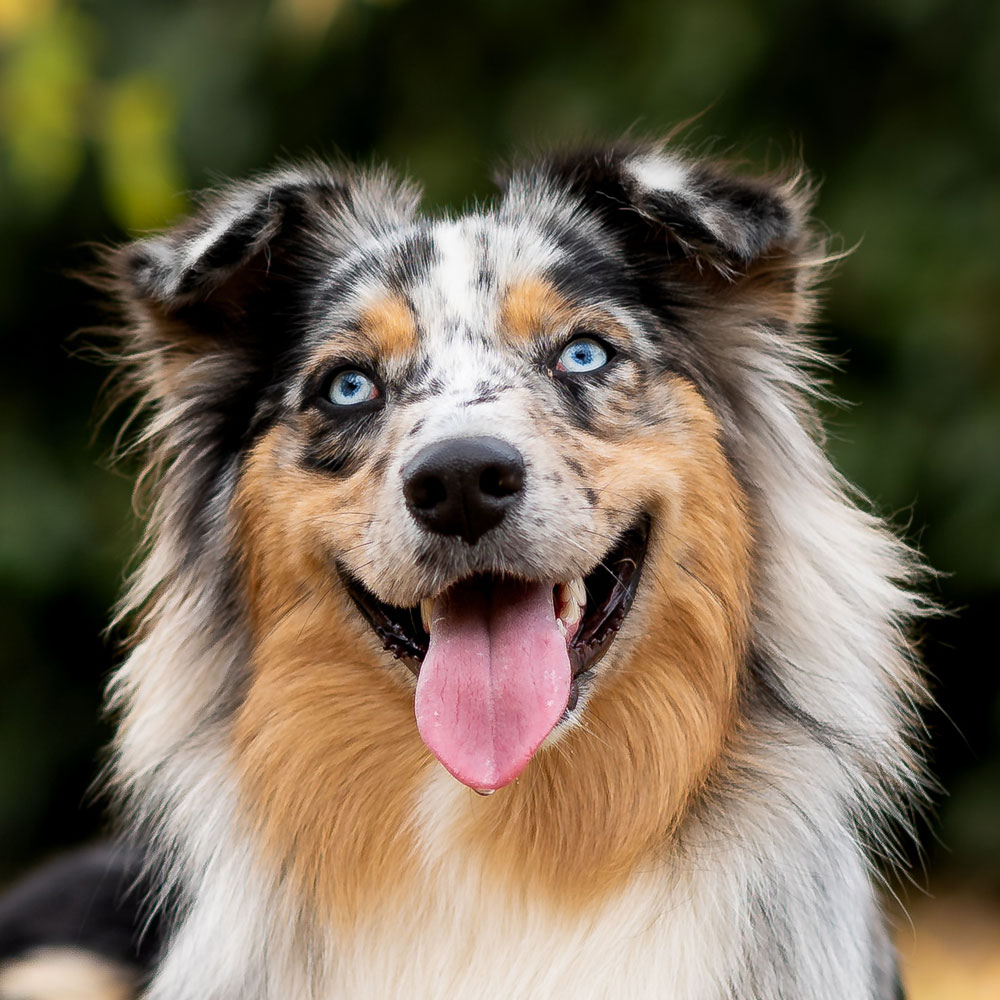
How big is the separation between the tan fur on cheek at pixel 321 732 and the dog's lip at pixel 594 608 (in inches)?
2.6

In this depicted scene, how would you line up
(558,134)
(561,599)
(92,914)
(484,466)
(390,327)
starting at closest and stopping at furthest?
(484,466), (561,599), (390,327), (92,914), (558,134)

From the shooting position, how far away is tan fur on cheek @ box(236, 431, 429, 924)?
3182 millimetres

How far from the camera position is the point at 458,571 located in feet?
9.86

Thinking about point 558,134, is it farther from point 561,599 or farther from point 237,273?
point 561,599

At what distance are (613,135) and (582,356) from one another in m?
2.35

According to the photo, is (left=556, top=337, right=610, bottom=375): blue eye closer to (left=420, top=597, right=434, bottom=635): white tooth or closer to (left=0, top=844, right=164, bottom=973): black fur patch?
(left=420, top=597, right=434, bottom=635): white tooth

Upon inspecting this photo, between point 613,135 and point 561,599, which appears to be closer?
point 561,599

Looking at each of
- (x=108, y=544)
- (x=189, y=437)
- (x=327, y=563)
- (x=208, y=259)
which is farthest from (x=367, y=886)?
(x=108, y=544)

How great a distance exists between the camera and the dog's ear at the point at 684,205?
126 inches

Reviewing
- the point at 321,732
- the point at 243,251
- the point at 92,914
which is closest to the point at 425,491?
the point at 321,732

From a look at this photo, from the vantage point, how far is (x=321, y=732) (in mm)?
3271

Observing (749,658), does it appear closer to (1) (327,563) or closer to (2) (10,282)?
(1) (327,563)

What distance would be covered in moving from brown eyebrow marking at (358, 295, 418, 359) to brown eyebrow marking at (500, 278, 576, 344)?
24 cm

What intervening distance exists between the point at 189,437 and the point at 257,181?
0.76 m
